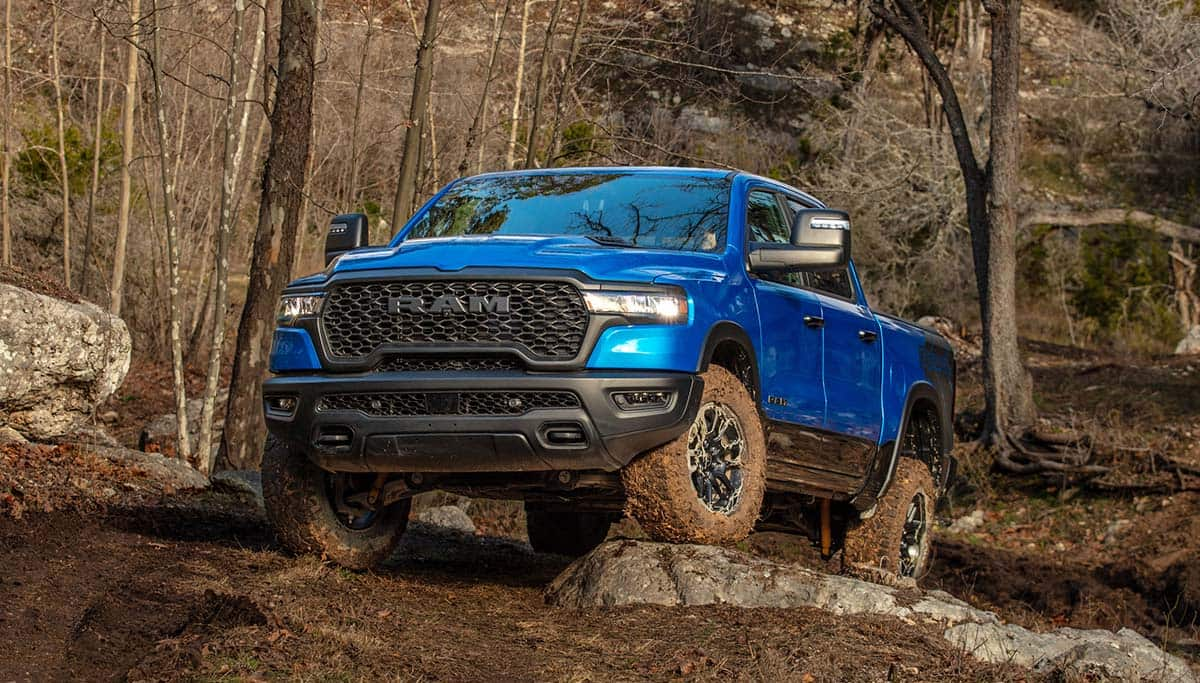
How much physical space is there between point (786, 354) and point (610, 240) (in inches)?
45.8

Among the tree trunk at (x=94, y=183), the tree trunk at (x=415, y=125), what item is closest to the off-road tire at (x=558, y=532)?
Answer: the tree trunk at (x=415, y=125)

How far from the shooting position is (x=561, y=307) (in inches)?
244

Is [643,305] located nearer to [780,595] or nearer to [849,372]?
[780,595]

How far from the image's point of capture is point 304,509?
7039 millimetres

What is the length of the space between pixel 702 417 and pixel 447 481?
1269 millimetres

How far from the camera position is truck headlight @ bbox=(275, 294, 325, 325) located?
664 cm

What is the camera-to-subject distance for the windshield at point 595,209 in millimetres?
7402

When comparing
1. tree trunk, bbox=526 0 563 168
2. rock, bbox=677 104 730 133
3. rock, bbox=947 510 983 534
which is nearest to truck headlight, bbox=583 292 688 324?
tree trunk, bbox=526 0 563 168

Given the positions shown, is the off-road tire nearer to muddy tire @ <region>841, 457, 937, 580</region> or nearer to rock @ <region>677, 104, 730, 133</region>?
muddy tire @ <region>841, 457, 937, 580</region>

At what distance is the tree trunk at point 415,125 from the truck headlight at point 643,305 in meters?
8.29

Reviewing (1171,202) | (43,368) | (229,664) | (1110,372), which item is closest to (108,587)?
(229,664)

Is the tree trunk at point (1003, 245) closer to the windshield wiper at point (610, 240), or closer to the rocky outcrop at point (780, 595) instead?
the rocky outcrop at point (780, 595)

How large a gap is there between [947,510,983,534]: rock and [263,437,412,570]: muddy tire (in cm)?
1070

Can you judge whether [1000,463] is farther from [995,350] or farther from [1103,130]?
[1103,130]
